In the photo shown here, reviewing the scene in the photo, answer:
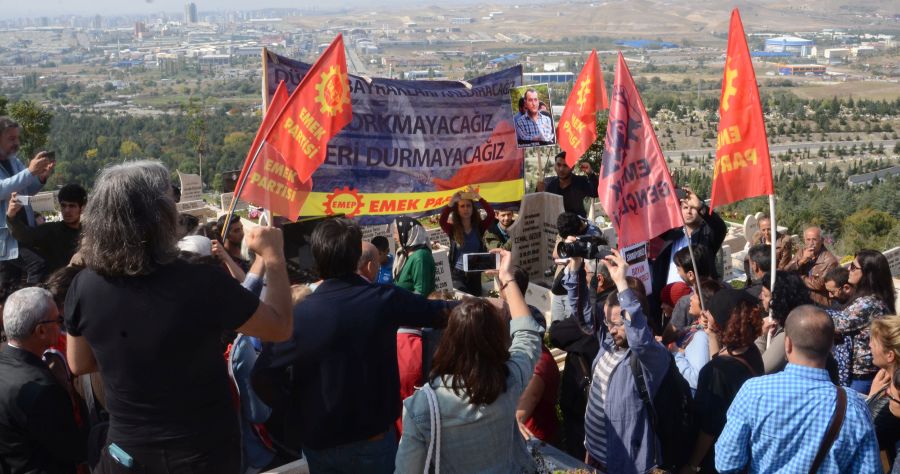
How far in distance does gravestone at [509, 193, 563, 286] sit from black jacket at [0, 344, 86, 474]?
540 centimetres

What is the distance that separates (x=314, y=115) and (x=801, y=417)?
3093mm

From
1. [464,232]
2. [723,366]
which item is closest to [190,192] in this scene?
[464,232]

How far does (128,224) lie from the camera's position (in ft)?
7.98

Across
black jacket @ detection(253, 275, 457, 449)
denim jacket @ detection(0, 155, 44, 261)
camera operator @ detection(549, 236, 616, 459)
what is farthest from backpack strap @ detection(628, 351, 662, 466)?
Result: denim jacket @ detection(0, 155, 44, 261)

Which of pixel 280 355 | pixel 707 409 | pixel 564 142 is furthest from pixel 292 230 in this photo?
pixel 564 142

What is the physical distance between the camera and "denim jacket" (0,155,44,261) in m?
5.20

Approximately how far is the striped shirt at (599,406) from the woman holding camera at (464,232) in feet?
10.8

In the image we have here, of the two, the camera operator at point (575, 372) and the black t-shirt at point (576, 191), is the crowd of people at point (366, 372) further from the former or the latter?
the black t-shirt at point (576, 191)

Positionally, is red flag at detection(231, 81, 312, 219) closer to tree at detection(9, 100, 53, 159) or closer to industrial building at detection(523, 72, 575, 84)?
tree at detection(9, 100, 53, 159)

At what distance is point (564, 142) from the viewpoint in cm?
805

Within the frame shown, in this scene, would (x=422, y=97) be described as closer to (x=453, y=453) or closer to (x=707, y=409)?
(x=707, y=409)

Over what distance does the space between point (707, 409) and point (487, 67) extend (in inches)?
6262

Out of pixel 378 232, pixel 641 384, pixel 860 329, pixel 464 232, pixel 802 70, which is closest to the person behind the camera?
pixel 641 384

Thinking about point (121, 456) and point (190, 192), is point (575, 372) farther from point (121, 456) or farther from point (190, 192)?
point (190, 192)
